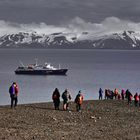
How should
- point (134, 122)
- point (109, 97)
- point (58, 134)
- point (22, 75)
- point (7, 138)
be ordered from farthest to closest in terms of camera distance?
point (22, 75) < point (109, 97) < point (134, 122) < point (58, 134) < point (7, 138)

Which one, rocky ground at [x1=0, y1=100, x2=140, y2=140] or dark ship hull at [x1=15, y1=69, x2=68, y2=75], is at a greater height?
dark ship hull at [x1=15, y1=69, x2=68, y2=75]

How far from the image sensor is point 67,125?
26.3m

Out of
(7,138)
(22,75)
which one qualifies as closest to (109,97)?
(7,138)

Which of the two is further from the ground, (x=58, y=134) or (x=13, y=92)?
(x=13, y=92)

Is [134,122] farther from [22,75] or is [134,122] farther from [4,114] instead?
[22,75]

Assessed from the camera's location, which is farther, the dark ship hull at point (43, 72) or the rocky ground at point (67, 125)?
the dark ship hull at point (43, 72)

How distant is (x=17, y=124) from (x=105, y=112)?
9205 millimetres

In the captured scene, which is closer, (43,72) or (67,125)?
(67,125)

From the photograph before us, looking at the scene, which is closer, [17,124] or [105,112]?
[17,124]

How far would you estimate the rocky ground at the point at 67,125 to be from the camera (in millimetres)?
23094

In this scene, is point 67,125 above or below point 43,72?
below

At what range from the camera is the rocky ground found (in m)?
23.1

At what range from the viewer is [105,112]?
33.5 m

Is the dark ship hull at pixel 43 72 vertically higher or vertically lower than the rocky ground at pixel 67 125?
higher
